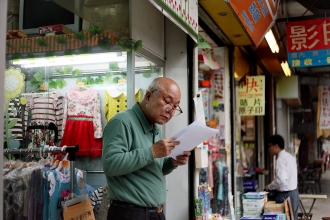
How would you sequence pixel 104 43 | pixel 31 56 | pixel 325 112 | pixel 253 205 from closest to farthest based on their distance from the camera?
pixel 31 56, pixel 104 43, pixel 253 205, pixel 325 112

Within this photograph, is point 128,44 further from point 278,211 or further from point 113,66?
point 278,211

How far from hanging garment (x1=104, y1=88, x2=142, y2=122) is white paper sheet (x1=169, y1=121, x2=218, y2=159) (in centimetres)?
134

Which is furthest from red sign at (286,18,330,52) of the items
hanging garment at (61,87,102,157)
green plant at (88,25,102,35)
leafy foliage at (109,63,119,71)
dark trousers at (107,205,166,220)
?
dark trousers at (107,205,166,220)

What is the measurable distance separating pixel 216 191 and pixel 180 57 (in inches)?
88.0

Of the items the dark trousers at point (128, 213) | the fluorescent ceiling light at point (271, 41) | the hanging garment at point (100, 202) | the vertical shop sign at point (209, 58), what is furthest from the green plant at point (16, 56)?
the fluorescent ceiling light at point (271, 41)

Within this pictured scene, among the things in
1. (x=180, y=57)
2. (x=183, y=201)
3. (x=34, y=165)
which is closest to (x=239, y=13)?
(x=180, y=57)

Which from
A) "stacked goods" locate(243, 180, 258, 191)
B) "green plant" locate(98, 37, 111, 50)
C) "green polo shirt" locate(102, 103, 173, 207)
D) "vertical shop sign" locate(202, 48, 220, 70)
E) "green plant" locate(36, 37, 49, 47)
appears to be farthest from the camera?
"stacked goods" locate(243, 180, 258, 191)

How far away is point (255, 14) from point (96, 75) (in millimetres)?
2563

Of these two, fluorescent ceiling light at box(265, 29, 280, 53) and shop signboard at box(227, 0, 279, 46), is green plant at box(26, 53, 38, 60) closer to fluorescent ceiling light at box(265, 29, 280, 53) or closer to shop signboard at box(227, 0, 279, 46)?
shop signboard at box(227, 0, 279, 46)

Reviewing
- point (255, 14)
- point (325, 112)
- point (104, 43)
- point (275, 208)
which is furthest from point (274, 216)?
point (325, 112)

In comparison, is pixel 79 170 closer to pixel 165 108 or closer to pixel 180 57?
pixel 165 108

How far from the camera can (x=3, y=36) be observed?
200cm

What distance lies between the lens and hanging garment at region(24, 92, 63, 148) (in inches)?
134

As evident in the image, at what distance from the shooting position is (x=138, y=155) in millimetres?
2561
